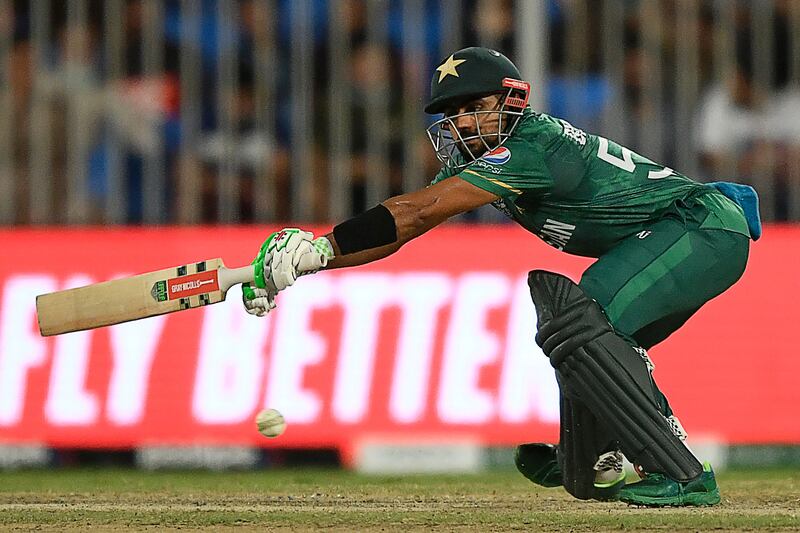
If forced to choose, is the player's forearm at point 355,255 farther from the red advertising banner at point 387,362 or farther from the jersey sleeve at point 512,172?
the red advertising banner at point 387,362

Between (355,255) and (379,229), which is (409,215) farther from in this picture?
(355,255)

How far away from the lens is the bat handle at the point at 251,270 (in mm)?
5980

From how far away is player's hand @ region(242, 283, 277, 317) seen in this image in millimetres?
6117

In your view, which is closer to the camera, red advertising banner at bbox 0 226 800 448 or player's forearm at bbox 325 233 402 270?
player's forearm at bbox 325 233 402 270

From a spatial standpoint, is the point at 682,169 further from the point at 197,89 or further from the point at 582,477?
the point at 582,477

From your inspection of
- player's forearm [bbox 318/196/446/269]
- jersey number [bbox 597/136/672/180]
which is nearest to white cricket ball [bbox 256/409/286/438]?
player's forearm [bbox 318/196/446/269]

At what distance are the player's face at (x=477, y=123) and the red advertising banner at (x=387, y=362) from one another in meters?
3.31

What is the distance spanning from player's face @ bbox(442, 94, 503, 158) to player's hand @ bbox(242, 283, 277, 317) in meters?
1.03

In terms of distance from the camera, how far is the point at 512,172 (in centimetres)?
614

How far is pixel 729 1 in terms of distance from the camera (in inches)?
415

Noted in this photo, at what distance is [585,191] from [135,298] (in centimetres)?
187

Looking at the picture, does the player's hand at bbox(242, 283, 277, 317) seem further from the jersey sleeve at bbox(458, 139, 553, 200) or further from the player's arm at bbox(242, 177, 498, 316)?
the jersey sleeve at bbox(458, 139, 553, 200)

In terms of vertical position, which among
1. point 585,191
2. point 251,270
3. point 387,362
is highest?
point 585,191

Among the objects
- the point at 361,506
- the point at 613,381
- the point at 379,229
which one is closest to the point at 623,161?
the point at 613,381
